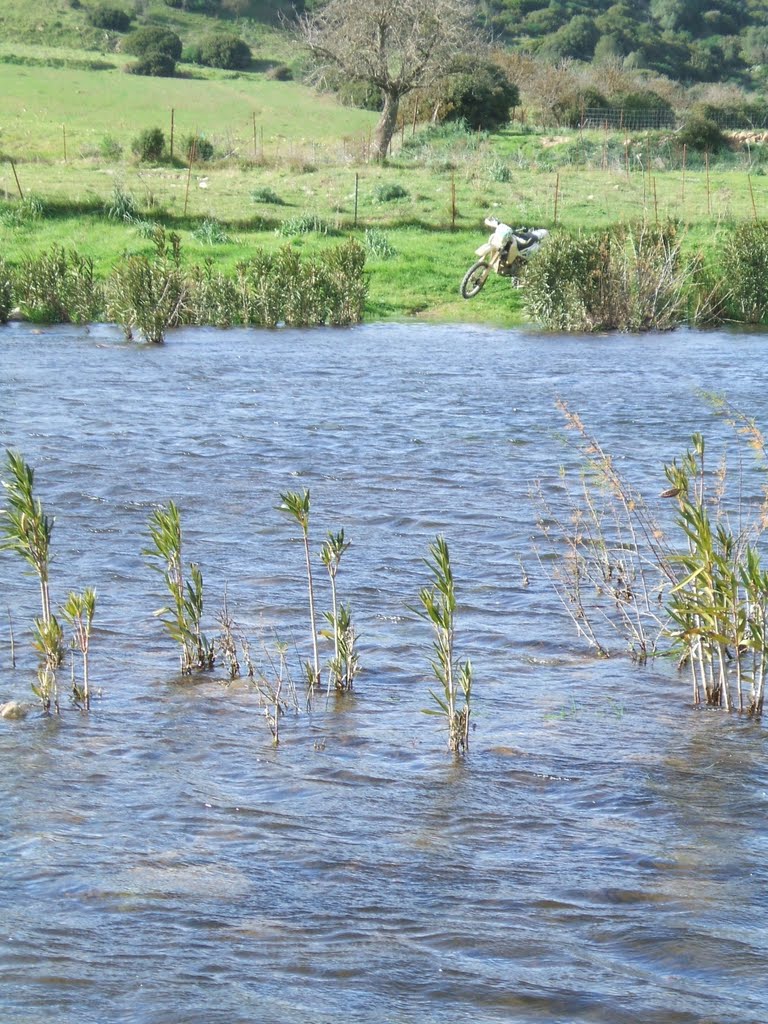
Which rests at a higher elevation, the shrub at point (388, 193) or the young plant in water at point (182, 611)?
the shrub at point (388, 193)

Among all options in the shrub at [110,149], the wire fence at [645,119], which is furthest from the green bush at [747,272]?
the wire fence at [645,119]

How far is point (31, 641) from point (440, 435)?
23.9ft

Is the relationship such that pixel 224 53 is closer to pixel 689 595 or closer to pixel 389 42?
pixel 389 42

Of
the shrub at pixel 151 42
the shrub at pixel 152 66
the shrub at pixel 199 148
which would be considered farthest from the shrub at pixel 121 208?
the shrub at pixel 151 42

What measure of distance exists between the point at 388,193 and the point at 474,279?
9.26 metres

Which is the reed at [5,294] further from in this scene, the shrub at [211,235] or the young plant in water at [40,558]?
the young plant in water at [40,558]

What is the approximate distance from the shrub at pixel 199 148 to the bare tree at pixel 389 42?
440 cm

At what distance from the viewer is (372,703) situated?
636cm

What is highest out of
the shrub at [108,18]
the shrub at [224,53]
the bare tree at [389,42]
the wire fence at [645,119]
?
the shrub at [108,18]

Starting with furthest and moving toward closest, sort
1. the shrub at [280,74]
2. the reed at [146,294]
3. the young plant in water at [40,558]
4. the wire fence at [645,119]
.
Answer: the shrub at [280,74] → the wire fence at [645,119] → the reed at [146,294] → the young plant in water at [40,558]

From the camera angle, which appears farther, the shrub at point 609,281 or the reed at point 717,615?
the shrub at point 609,281

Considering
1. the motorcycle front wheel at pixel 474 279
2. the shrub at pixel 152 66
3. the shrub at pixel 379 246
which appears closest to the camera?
the motorcycle front wheel at pixel 474 279

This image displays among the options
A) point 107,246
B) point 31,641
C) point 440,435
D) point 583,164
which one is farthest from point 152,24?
point 31,641

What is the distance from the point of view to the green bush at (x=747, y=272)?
22.9 meters
